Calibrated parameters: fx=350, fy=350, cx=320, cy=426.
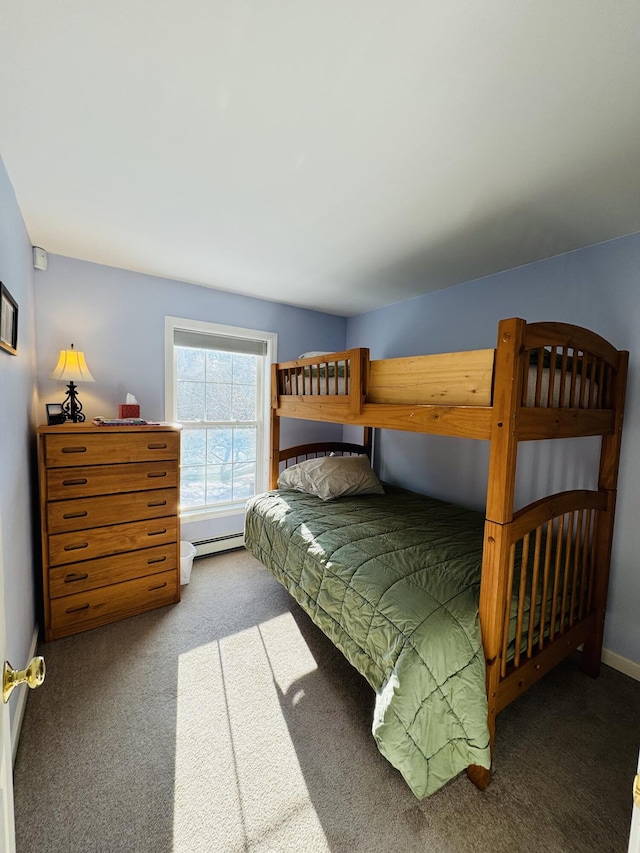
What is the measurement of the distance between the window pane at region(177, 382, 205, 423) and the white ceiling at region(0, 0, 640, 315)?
123 centimetres

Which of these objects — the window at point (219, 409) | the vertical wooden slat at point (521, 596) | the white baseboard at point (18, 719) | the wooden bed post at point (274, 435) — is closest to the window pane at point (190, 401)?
the window at point (219, 409)

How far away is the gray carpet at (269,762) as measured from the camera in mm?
1172

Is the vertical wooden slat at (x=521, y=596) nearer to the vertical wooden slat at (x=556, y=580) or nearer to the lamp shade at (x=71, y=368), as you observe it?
the vertical wooden slat at (x=556, y=580)

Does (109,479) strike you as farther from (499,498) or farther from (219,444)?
(499,498)

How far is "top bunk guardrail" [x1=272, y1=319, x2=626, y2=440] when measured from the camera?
1.30m

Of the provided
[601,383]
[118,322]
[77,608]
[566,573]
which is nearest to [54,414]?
[118,322]

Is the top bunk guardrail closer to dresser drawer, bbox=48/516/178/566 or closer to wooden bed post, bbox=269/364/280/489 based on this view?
wooden bed post, bbox=269/364/280/489

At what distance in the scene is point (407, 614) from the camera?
1.35 meters

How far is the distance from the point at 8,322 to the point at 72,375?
82 cm

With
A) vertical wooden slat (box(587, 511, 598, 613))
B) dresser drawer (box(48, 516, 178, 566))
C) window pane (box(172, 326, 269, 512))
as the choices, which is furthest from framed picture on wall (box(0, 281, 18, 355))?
vertical wooden slat (box(587, 511, 598, 613))

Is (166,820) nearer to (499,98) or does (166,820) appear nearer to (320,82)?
(320,82)

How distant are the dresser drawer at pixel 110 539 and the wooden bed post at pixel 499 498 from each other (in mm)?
1993

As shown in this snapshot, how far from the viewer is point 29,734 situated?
1480 mm

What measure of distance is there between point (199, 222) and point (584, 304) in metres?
2.28
